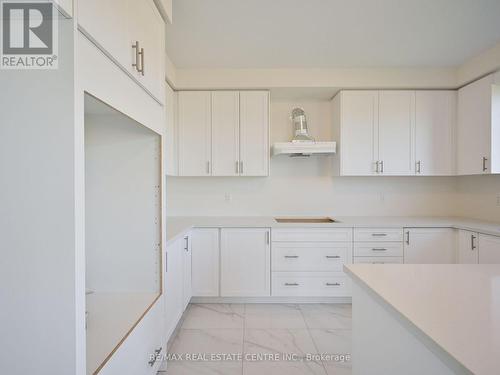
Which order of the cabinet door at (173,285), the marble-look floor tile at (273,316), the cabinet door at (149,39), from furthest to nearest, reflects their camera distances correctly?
1. the marble-look floor tile at (273,316)
2. the cabinet door at (173,285)
3. the cabinet door at (149,39)

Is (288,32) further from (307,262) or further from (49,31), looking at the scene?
(307,262)

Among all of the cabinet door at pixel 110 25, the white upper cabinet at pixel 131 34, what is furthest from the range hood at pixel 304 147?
the cabinet door at pixel 110 25

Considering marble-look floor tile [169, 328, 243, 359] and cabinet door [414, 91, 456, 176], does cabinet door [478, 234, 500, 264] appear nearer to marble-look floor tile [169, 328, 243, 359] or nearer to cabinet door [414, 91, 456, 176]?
cabinet door [414, 91, 456, 176]

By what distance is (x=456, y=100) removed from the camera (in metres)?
3.01

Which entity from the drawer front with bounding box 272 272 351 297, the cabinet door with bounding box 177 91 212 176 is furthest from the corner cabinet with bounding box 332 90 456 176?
the cabinet door with bounding box 177 91 212 176

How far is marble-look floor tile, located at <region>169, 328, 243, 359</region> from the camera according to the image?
2059 millimetres

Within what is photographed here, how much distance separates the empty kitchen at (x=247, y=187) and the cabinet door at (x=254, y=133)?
0.05ft

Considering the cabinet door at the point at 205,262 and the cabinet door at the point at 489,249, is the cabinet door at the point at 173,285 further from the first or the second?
the cabinet door at the point at 489,249

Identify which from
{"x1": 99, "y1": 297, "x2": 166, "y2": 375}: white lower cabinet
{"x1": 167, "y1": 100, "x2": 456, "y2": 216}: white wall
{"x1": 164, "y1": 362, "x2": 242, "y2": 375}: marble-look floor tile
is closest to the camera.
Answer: {"x1": 99, "y1": 297, "x2": 166, "y2": 375}: white lower cabinet

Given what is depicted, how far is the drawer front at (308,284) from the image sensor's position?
2828 mm

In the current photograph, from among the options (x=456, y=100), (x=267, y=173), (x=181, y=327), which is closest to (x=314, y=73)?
(x=267, y=173)

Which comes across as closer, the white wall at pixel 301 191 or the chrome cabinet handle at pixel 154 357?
the chrome cabinet handle at pixel 154 357

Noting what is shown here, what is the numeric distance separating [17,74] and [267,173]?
2385 mm

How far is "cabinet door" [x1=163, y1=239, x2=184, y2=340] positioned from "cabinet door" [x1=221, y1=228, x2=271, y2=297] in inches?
21.6
